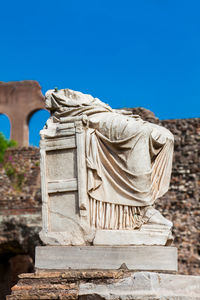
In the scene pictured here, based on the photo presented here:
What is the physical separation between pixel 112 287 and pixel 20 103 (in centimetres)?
2870

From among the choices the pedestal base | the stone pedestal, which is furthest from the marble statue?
the stone pedestal

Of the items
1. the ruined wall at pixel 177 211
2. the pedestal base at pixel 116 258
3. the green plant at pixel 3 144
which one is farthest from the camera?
the green plant at pixel 3 144

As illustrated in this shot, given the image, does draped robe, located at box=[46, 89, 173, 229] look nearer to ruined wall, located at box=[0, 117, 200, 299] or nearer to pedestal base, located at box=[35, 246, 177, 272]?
pedestal base, located at box=[35, 246, 177, 272]

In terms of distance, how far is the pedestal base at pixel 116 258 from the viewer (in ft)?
16.9

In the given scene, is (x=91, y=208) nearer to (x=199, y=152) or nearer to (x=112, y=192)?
(x=112, y=192)

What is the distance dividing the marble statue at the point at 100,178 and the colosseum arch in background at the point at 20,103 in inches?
1065

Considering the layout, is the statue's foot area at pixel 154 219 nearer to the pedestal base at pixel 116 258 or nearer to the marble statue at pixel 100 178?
the marble statue at pixel 100 178

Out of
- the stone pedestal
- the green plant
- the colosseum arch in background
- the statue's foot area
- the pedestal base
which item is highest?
the colosseum arch in background

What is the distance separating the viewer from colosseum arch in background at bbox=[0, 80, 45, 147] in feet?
107

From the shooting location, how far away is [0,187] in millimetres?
22875

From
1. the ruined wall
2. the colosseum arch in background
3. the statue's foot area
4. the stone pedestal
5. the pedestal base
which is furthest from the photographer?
the colosseum arch in background

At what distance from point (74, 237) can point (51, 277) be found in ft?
1.32

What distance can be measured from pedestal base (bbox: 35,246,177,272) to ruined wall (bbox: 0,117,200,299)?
317 inches

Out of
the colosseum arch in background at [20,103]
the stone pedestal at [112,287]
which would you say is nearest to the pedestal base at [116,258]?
the stone pedestal at [112,287]
